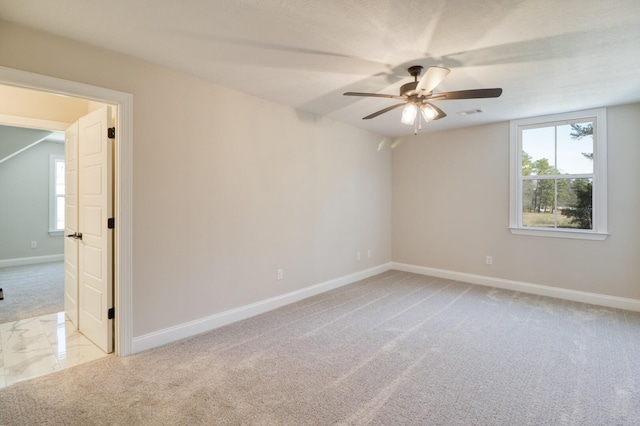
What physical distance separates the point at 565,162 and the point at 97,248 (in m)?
5.54

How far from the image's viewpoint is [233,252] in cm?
335

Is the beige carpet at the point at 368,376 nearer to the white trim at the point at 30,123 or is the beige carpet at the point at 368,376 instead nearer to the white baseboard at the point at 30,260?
the white trim at the point at 30,123

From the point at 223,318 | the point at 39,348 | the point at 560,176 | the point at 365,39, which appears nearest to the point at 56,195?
the point at 39,348

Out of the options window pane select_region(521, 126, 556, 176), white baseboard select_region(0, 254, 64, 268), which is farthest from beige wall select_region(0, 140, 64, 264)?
window pane select_region(521, 126, 556, 176)

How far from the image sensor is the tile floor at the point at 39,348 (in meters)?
2.38

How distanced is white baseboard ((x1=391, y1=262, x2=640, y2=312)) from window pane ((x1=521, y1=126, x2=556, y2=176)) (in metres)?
1.60

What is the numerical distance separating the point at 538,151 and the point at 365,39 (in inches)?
139

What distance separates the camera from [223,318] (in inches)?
128

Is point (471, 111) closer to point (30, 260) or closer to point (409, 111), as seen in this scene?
point (409, 111)

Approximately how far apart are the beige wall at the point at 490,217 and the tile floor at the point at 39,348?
15.4 feet

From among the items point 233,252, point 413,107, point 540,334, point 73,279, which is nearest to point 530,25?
point 413,107

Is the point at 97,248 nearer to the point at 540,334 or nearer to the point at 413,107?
the point at 413,107

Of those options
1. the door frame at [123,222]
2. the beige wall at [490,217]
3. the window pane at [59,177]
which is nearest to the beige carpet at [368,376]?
the door frame at [123,222]

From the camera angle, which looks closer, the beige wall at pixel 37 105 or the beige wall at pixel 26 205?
the beige wall at pixel 37 105
